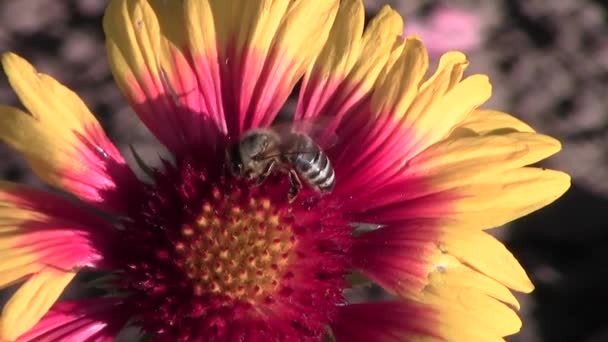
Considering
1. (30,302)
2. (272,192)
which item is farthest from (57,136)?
(272,192)

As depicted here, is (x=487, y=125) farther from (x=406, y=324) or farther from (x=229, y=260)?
(x=229, y=260)

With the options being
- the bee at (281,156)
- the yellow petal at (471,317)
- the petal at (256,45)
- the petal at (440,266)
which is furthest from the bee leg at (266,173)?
the yellow petal at (471,317)

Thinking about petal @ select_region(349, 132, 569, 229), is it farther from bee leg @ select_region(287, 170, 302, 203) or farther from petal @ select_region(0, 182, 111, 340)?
petal @ select_region(0, 182, 111, 340)

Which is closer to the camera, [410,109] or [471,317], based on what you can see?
[471,317]

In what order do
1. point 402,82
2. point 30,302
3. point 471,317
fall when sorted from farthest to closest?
point 402,82 < point 471,317 < point 30,302

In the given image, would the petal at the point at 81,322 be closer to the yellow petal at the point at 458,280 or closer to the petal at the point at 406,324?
the petal at the point at 406,324

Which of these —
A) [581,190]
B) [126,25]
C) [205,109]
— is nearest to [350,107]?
[205,109]

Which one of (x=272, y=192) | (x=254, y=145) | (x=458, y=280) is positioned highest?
(x=254, y=145)
